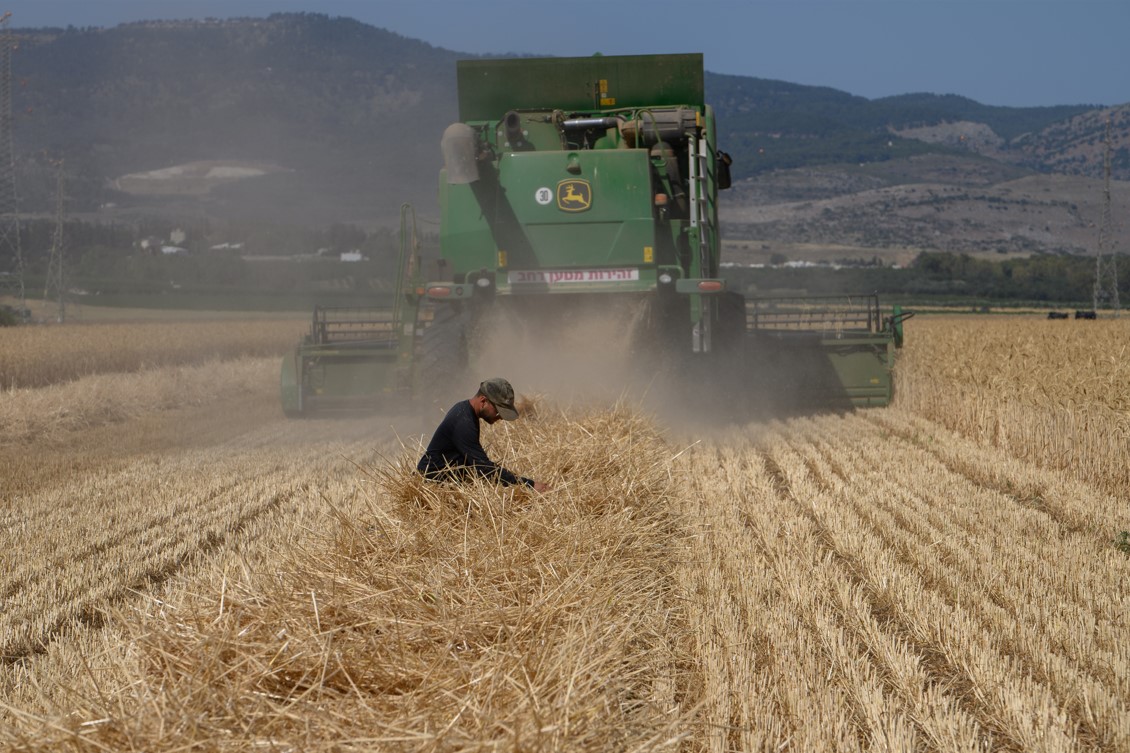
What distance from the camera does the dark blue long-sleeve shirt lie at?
626cm

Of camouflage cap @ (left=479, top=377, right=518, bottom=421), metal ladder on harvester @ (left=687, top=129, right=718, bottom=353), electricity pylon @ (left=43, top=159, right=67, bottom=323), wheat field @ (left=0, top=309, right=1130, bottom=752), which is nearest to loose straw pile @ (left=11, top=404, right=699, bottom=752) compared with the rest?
wheat field @ (left=0, top=309, right=1130, bottom=752)

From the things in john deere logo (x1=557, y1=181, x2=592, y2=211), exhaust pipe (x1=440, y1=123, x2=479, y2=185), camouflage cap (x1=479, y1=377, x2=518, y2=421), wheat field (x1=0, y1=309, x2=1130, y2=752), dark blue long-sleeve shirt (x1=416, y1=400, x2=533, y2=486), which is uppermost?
exhaust pipe (x1=440, y1=123, x2=479, y2=185)

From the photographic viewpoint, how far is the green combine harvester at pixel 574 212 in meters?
11.0

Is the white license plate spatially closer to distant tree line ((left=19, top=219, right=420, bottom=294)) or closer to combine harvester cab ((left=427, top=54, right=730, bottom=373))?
combine harvester cab ((left=427, top=54, right=730, bottom=373))

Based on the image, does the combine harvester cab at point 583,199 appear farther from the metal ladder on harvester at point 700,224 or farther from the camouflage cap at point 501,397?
the camouflage cap at point 501,397

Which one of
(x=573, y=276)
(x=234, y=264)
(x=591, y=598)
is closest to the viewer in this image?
(x=591, y=598)

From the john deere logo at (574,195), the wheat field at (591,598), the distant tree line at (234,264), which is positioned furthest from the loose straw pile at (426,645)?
the distant tree line at (234,264)

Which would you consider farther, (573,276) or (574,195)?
(574,195)

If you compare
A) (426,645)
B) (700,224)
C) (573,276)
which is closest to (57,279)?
(573,276)

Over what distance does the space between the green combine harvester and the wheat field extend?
1.16 meters

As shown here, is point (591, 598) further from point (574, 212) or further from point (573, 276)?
point (574, 212)

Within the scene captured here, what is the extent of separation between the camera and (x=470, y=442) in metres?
6.30

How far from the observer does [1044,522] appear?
782 centimetres

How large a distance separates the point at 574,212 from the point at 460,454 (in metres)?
5.13
